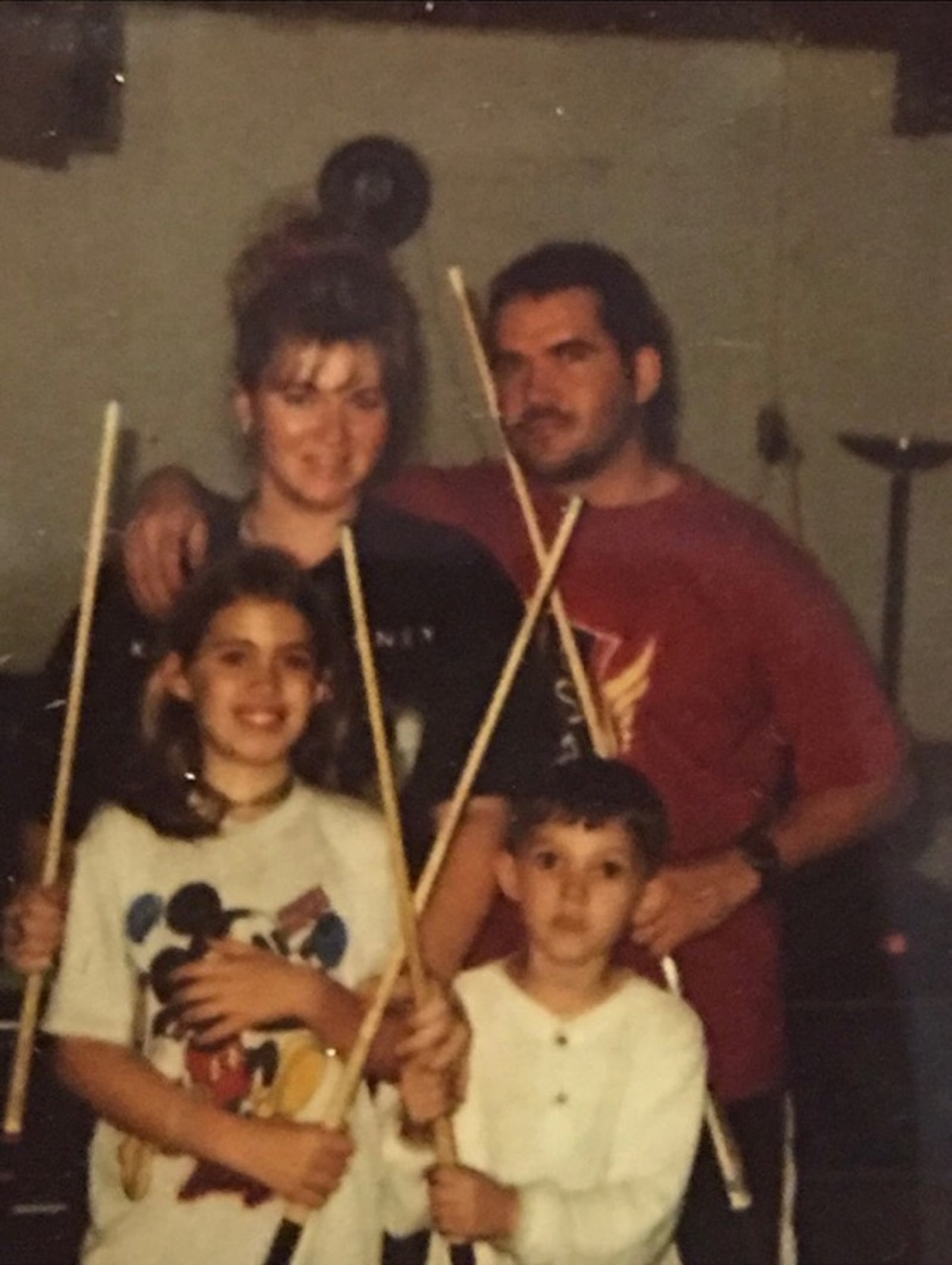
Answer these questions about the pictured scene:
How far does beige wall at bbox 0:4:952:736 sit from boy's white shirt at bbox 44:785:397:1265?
0.12 metres

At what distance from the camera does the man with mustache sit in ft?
2.75

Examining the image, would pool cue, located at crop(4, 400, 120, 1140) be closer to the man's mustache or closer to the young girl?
the young girl

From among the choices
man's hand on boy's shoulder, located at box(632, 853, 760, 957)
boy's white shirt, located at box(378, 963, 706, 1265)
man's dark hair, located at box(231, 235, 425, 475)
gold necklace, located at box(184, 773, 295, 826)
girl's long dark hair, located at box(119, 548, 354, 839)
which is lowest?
boy's white shirt, located at box(378, 963, 706, 1265)

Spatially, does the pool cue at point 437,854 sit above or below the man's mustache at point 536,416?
below

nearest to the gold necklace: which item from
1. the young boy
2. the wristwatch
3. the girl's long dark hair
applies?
the girl's long dark hair

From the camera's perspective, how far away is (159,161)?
0.84 metres

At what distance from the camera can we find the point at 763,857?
33.6 inches

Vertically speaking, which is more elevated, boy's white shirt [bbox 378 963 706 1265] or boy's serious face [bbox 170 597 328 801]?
boy's serious face [bbox 170 597 328 801]

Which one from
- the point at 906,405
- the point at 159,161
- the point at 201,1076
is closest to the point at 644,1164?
the point at 201,1076

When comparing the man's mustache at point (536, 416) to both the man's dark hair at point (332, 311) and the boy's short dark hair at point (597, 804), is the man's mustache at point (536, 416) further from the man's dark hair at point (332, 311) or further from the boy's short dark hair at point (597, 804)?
the boy's short dark hair at point (597, 804)

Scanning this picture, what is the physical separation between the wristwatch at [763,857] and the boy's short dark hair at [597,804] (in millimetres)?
45

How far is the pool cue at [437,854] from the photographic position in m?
0.81

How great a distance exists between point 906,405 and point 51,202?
412mm

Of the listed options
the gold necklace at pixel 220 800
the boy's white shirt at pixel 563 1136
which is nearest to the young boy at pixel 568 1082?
the boy's white shirt at pixel 563 1136
